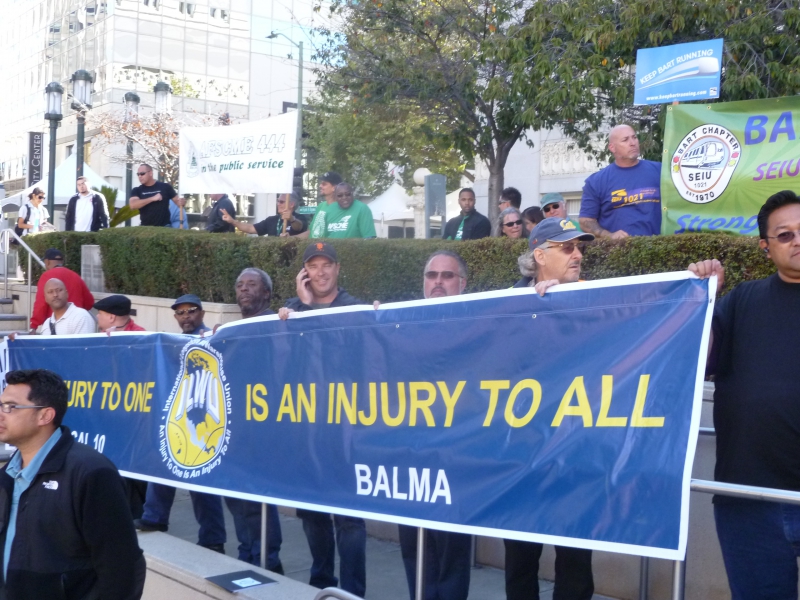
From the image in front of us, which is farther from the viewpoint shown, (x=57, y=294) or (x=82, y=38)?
(x=82, y=38)

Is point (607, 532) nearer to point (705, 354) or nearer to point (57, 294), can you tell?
point (705, 354)

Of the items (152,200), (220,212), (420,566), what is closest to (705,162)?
(420,566)

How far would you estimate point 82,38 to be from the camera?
49.2 m

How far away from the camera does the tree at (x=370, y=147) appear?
80.8 ft

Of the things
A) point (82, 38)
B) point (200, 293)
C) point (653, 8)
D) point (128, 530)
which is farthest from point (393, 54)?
point (82, 38)

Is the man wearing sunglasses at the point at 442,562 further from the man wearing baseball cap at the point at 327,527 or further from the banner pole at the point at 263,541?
the banner pole at the point at 263,541

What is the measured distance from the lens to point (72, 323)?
913 centimetres

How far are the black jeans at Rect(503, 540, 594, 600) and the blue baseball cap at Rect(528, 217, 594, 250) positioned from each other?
4.38 feet

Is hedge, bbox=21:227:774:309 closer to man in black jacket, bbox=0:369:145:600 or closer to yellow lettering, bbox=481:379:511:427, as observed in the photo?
yellow lettering, bbox=481:379:511:427

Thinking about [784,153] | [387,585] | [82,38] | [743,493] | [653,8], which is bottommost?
[387,585]

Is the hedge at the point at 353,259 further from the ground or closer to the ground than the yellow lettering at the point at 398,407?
further from the ground

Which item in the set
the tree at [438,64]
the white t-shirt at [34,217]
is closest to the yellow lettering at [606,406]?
the tree at [438,64]

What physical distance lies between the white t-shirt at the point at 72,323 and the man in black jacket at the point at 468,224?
12.2ft

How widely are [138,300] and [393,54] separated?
22.4 feet
